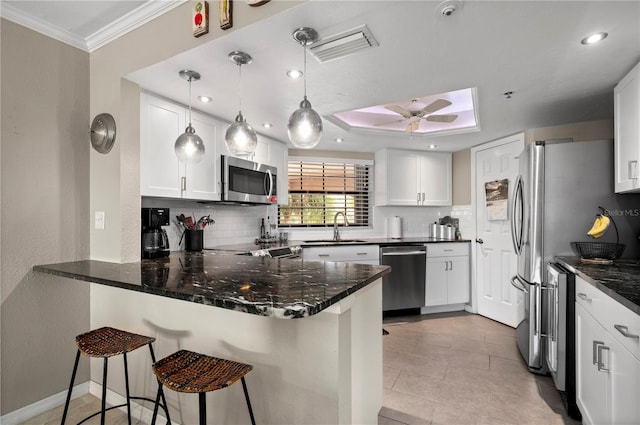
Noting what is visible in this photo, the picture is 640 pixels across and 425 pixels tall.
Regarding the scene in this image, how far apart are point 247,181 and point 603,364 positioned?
9.68 feet

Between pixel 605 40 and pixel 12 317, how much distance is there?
3.71 m

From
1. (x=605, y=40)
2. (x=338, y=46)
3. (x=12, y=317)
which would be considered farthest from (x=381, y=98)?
(x=12, y=317)

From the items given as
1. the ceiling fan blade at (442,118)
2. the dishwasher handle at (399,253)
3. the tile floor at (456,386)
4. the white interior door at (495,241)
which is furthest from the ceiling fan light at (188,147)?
the white interior door at (495,241)

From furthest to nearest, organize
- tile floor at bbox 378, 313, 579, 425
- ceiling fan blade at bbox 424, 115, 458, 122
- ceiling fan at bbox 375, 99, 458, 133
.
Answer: ceiling fan blade at bbox 424, 115, 458, 122 → ceiling fan at bbox 375, 99, 458, 133 → tile floor at bbox 378, 313, 579, 425

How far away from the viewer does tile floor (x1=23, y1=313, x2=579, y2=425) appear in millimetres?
1995

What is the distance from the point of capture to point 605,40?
69.7 inches

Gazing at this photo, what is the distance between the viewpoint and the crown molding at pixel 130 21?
6.15 feet

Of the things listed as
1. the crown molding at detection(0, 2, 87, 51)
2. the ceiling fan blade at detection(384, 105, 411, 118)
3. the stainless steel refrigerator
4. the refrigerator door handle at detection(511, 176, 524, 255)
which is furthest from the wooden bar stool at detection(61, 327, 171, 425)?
the refrigerator door handle at detection(511, 176, 524, 255)

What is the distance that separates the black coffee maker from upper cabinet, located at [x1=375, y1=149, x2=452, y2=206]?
294cm

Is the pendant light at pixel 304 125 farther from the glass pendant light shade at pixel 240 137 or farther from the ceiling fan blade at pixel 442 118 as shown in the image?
the ceiling fan blade at pixel 442 118

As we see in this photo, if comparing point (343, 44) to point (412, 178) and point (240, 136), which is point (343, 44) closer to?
point (240, 136)

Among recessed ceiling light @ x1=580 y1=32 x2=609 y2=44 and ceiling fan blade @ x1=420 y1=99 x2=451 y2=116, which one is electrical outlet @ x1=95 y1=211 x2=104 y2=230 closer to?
ceiling fan blade @ x1=420 y1=99 x2=451 y2=116

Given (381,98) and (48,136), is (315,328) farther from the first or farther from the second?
(48,136)

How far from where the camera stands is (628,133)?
2070 mm
